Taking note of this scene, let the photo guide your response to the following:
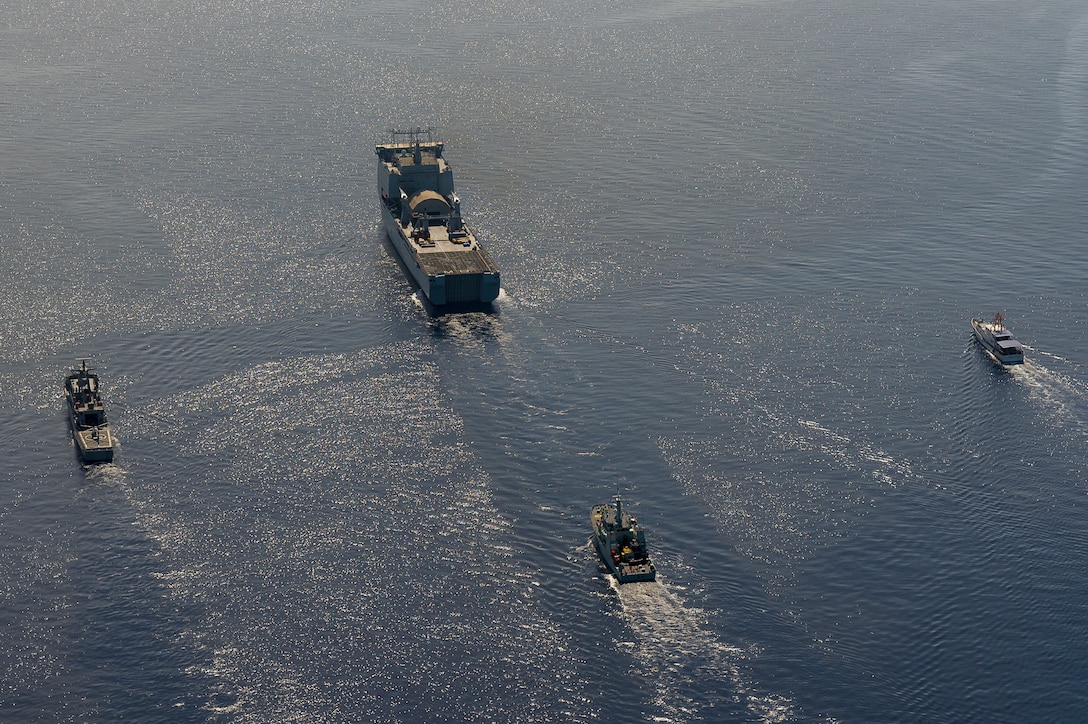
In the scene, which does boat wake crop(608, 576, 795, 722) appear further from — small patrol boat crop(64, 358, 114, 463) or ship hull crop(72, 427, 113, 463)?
small patrol boat crop(64, 358, 114, 463)

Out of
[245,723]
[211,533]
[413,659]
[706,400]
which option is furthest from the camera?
[706,400]

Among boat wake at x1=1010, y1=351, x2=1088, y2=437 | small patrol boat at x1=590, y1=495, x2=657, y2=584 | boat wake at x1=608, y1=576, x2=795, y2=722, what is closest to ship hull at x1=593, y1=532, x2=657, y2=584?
small patrol boat at x1=590, y1=495, x2=657, y2=584

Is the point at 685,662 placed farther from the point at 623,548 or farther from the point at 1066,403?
the point at 1066,403

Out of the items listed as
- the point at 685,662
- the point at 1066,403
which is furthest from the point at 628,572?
the point at 1066,403

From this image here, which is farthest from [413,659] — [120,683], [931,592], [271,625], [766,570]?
[931,592]

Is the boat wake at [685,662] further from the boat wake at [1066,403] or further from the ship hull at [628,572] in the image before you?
the boat wake at [1066,403]

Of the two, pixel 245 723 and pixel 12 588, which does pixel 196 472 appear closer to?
pixel 12 588
